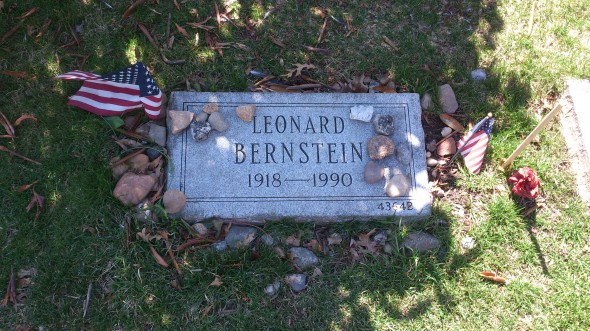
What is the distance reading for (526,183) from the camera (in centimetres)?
373

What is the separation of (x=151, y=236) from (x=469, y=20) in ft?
12.1

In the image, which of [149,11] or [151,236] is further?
[149,11]

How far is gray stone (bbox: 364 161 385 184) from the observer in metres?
3.72

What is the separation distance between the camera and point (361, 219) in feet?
12.3

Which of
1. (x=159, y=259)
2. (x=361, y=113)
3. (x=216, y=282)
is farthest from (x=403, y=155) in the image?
(x=159, y=259)

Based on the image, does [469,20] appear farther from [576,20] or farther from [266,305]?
[266,305]

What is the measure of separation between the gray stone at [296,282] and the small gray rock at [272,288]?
8 centimetres

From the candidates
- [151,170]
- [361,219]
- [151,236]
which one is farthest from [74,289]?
[361,219]

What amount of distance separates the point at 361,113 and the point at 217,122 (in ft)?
3.97

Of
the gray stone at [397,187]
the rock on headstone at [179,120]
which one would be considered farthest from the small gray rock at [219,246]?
the gray stone at [397,187]

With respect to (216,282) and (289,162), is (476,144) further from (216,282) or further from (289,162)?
(216,282)

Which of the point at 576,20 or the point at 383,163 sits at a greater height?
the point at 576,20

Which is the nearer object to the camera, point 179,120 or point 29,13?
point 179,120

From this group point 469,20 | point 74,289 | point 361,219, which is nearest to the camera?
point 74,289
